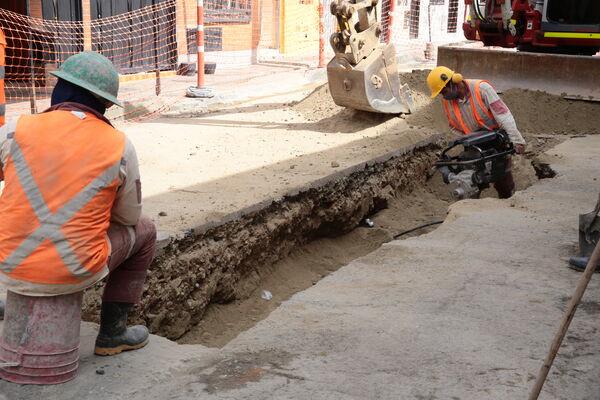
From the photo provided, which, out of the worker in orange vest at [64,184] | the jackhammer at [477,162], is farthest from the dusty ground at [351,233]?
the worker in orange vest at [64,184]

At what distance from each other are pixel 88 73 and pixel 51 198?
0.60 meters

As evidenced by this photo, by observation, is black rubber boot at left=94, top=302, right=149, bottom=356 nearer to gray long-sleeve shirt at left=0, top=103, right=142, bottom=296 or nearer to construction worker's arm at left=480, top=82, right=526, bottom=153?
gray long-sleeve shirt at left=0, top=103, right=142, bottom=296

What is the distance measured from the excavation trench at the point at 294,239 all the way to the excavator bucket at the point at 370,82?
403 mm

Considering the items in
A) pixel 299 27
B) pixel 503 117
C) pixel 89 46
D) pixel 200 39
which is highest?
pixel 299 27

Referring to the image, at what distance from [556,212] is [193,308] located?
11.4ft

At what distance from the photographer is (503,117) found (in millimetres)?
7449

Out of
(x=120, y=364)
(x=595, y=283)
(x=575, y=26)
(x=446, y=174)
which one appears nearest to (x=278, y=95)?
(x=575, y=26)

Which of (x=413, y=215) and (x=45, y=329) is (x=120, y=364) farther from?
(x=413, y=215)

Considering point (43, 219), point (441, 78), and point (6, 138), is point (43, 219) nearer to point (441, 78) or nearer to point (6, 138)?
point (6, 138)

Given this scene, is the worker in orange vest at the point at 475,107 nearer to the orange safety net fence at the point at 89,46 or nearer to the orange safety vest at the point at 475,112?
the orange safety vest at the point at 475,112

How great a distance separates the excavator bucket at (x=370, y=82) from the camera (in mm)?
10062

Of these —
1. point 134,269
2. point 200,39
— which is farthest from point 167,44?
point 134,269

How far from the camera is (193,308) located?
18.5 ft

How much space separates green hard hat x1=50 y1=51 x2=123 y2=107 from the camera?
3.15m
